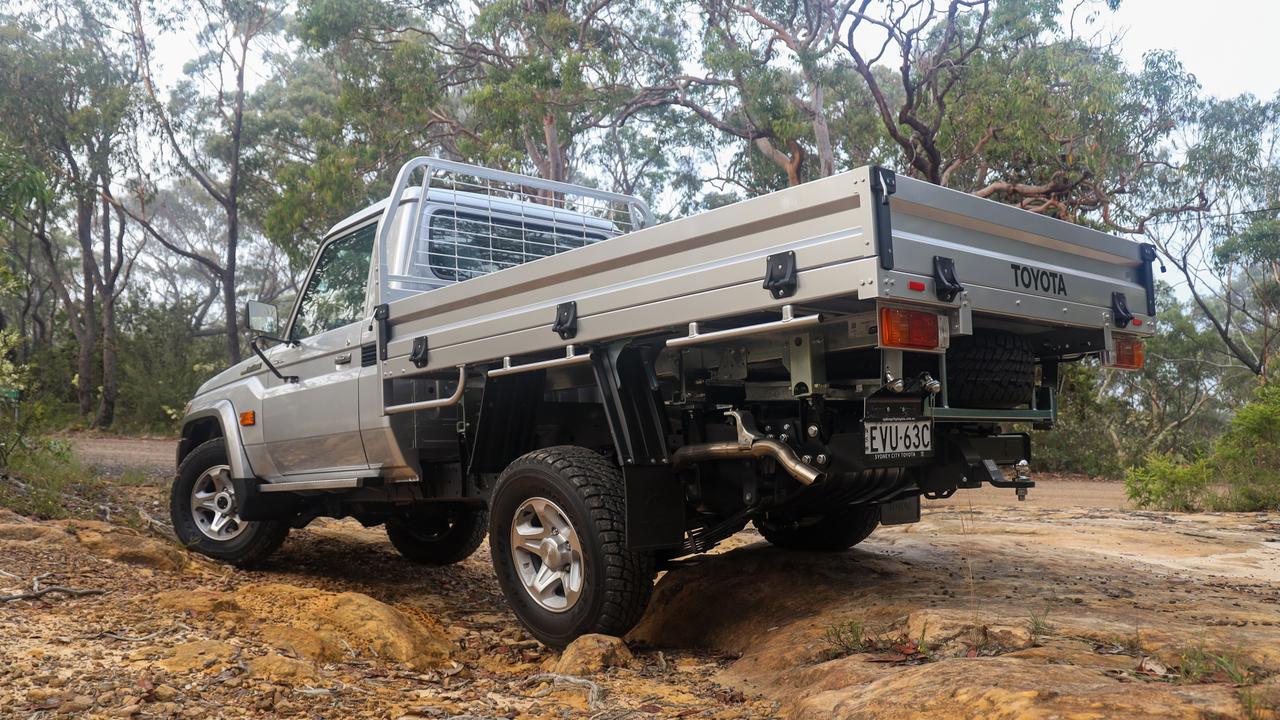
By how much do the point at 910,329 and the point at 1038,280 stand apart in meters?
0.90

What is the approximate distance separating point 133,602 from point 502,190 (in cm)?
320

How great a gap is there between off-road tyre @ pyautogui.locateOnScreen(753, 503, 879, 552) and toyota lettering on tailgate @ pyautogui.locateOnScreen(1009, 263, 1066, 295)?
185 centimetres

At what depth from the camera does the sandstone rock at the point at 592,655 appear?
12.8 feet

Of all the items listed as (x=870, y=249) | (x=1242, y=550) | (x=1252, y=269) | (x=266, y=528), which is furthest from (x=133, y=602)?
(x=1252, y=269)

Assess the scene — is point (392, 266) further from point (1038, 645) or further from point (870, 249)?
point (1038, 645)

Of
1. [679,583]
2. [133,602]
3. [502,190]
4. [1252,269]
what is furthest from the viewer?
[1252,269]

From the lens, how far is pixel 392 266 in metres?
5.64

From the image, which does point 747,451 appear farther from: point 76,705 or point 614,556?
point 76,705

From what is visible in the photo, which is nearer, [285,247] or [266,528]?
[266,528]

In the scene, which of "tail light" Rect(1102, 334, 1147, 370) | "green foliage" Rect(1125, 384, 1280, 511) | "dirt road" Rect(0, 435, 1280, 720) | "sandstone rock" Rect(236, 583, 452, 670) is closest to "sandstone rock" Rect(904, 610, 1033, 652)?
"dirt road" Rect(0, 435, 1280, 720)

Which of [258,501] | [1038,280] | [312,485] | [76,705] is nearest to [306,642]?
[76,705]

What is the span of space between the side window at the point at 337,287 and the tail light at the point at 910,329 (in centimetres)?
340

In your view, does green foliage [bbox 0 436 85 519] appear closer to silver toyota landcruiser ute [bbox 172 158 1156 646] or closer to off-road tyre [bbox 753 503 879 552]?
silver toyota landcruiser ute [bbox 172 158 1156 646]

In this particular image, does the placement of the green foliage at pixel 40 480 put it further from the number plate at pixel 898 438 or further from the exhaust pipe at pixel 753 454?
the number plate at pixel 898 438
